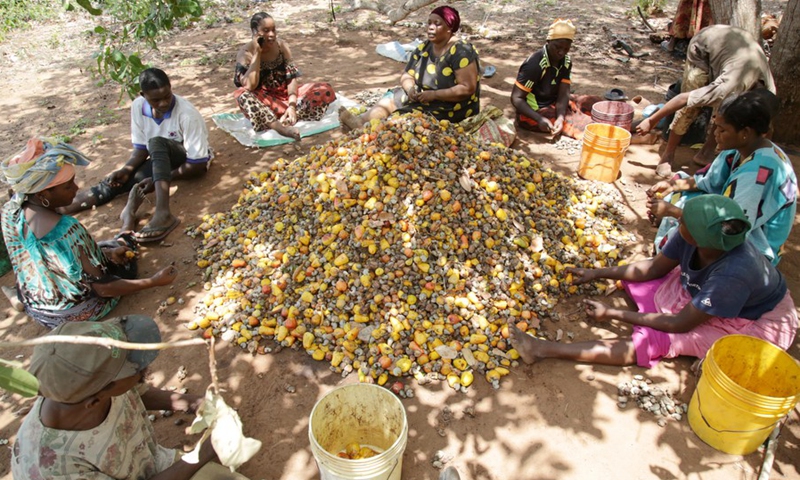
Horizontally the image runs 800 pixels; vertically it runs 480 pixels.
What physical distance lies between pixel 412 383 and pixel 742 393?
5.80 feet

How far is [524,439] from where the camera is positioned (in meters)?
2.76

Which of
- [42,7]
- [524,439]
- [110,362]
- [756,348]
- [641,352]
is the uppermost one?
[42,7]

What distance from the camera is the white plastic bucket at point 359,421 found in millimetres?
2398

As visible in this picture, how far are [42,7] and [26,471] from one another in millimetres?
12635

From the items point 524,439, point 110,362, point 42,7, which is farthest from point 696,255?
point 42,7

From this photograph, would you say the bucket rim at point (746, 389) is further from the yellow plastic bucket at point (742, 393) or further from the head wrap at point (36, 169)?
the head wrap at point (36, 169)

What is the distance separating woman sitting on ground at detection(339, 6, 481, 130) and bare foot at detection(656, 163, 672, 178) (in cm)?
205

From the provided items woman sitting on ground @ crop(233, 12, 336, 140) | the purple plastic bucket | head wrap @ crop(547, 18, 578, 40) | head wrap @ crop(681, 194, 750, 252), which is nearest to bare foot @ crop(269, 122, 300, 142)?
woman sitting on ground @ crop(233, 12, 336, 140)

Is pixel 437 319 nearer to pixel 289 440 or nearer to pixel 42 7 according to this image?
pixel 289 440

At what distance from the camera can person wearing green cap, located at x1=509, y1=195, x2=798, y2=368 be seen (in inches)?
106

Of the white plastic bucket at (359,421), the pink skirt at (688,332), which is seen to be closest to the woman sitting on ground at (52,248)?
the white plastic bucket at (359,421)

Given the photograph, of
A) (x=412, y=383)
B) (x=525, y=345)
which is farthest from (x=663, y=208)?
(x=412, y=383)

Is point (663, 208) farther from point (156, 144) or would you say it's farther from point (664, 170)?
point (156, 144)

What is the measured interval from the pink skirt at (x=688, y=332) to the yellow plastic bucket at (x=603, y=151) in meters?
1.78
